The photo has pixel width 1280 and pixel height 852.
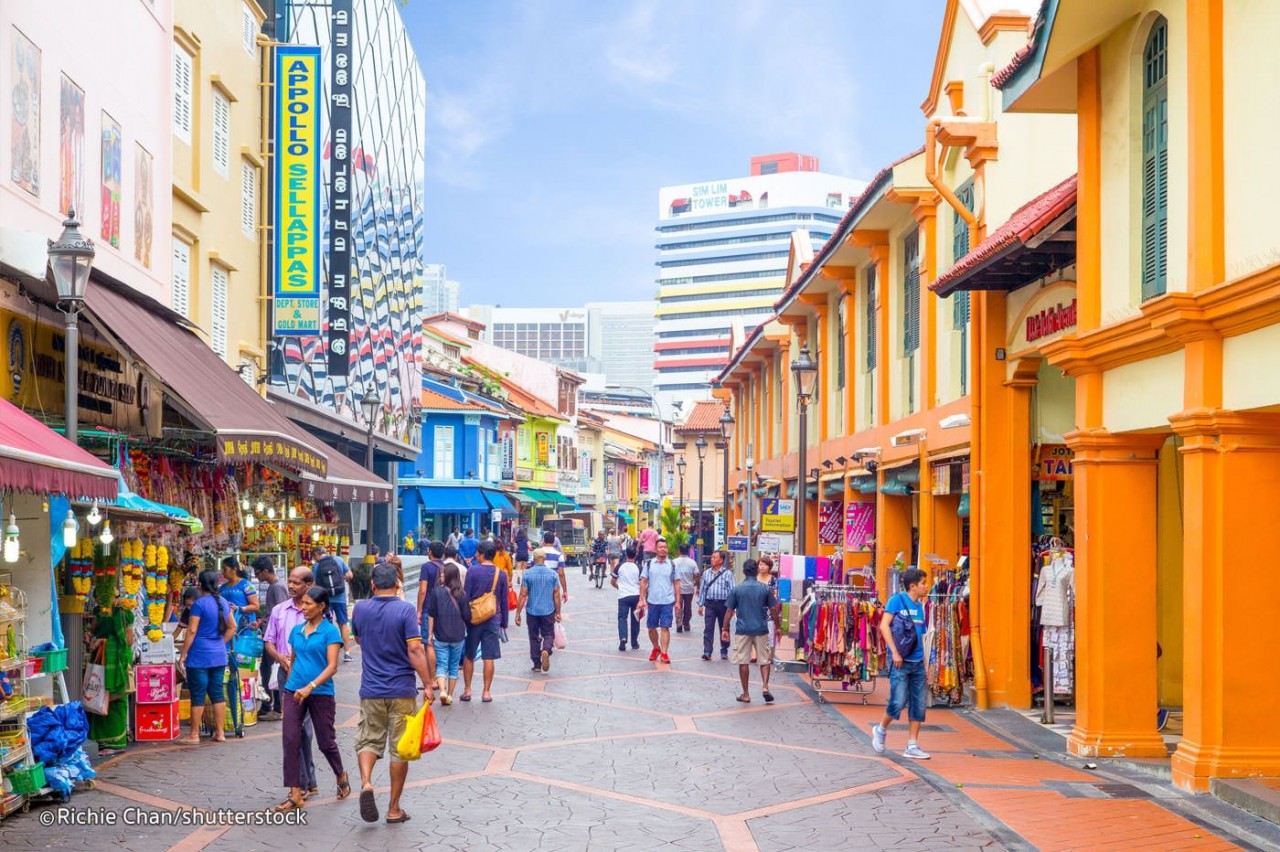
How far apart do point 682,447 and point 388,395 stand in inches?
992

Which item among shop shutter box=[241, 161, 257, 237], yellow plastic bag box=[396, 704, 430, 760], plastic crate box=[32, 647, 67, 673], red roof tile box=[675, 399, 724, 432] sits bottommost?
yellow plastic bag box=[396, 704, 430, 760]

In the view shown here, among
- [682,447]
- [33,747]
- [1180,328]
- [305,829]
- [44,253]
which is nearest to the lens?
[305,829]

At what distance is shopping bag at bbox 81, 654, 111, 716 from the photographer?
1215 centimetres

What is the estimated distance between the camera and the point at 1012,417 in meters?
16.3

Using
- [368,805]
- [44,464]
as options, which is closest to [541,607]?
[368,805]

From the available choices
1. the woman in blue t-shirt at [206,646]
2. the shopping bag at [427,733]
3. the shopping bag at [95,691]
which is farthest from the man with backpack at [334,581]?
the shopping bag at [427,733]

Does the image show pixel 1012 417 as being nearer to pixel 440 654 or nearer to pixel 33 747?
pixel 440 654

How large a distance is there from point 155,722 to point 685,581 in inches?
562

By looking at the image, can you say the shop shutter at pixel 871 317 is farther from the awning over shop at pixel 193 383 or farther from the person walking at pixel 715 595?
the awning over shop at pixel 193 383

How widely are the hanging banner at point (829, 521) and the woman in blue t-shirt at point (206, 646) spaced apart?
16.6 m

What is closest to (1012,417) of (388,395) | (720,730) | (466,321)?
(720,730)

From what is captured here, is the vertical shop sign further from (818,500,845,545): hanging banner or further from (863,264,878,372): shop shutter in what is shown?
(818,500,845,545): hanging banner

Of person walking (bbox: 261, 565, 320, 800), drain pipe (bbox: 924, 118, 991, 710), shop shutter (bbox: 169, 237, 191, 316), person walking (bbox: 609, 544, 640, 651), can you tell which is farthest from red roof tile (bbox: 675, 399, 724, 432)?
person walking (bbox: 261, 565, 320, 800)

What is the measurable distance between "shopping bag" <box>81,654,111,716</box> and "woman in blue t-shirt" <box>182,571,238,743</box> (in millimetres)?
789
